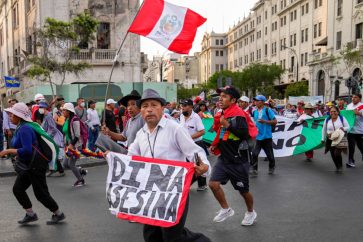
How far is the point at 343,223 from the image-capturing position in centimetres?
554

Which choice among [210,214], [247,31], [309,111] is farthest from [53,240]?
[247,31]

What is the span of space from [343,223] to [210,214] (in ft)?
6.05

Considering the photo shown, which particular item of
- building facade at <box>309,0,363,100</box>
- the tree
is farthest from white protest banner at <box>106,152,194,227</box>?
building facade at <box>309,0,363,100</box>

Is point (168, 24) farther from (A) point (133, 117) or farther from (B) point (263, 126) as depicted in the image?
(B) point (263, 126)

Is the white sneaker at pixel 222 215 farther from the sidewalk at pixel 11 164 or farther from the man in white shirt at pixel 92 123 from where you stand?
the man in white shirt at pixel 92 123

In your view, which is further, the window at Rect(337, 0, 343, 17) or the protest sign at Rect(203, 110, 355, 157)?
the window at Rect(337, 0, 343, 17)

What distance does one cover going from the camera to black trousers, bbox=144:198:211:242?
11.2ft

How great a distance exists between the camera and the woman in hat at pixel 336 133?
370 inches

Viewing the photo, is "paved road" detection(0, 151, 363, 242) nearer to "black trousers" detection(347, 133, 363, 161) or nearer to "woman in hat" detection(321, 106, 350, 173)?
"woman in hat" detection(321, 106, 350, 173)

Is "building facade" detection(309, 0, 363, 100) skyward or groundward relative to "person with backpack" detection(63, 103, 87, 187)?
skyward

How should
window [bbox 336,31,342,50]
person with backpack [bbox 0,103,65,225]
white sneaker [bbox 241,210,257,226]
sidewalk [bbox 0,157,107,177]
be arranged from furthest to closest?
Answer: window [bbox 336,31,342,50] → sidewalk [bbox 0,157,107,177] → white sneaker [bbox 241,210,257,226] → person with backpack [bbox 0,103,65,225]

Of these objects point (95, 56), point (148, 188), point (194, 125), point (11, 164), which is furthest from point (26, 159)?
point (95, 56)

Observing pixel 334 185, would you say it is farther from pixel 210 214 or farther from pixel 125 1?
pixel 125 1

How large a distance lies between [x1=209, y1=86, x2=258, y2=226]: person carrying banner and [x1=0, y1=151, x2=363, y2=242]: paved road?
0.45m
